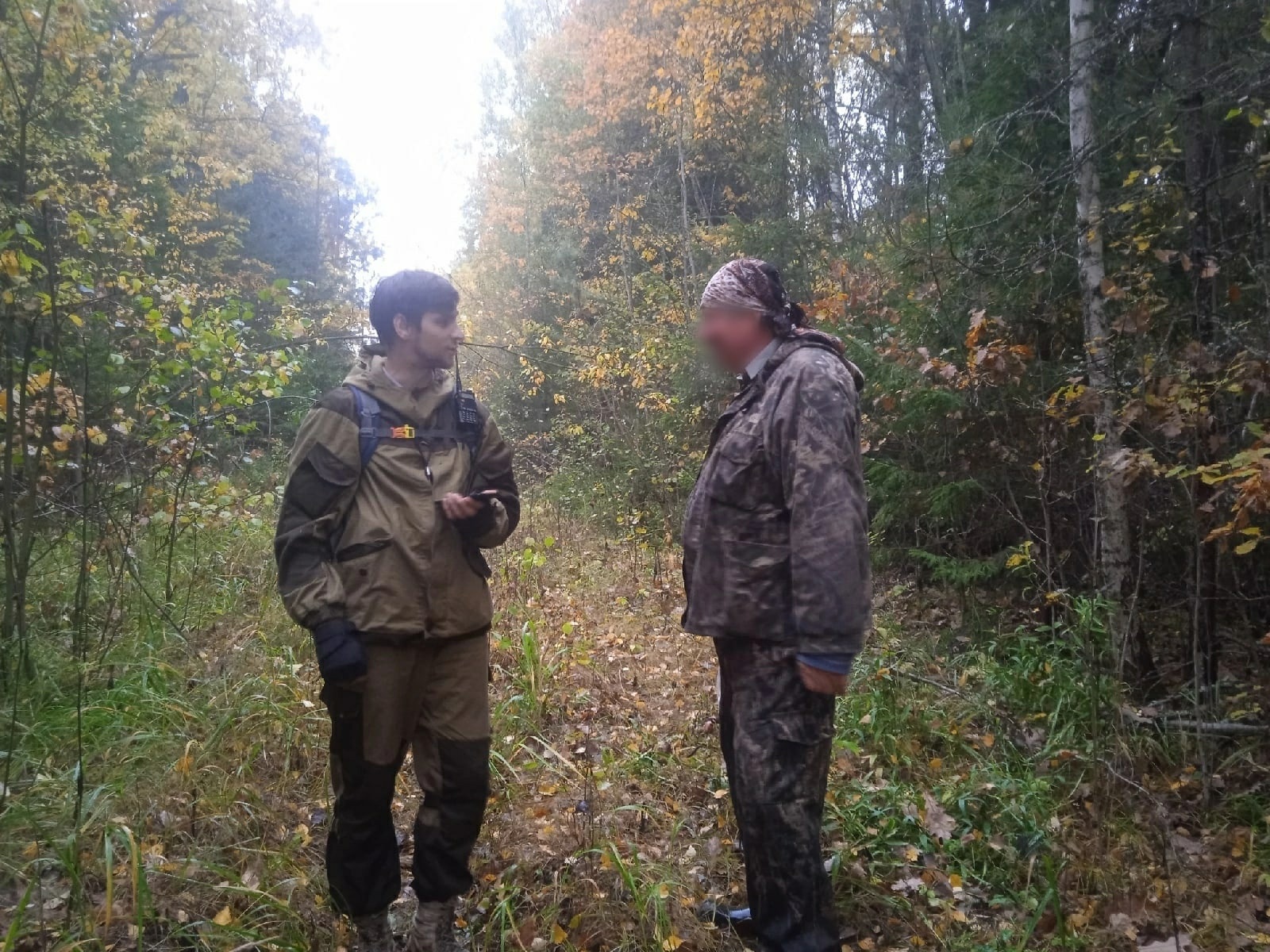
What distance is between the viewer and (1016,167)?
234 inches

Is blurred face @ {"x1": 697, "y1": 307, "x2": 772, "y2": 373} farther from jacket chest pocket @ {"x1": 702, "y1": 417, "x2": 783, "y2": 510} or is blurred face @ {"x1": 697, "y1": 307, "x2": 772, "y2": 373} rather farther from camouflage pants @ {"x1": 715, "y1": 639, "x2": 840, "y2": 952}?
camouflage pants @ {"x1": 715, "y1": 639, "x2": 840, "y2": 952}

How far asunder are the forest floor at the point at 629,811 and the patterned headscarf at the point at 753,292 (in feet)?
6.73

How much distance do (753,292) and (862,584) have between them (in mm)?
955

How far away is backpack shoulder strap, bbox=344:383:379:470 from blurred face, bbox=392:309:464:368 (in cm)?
20

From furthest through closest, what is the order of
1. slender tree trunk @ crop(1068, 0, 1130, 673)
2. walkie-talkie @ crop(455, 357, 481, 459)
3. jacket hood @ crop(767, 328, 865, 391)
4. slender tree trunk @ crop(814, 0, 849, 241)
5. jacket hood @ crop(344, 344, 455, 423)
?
1. slender tree trunk @ crop(814, 0, 849, 241)
2. slender tree trunk @ crop(1068, 0, 1130, 673)
3. walkie-talkie @ crop(455, 357, 481, 459)
4. jacket hood @ crop(344, 344, 455, 423)
5. jacket hood @ crop(767, 328, 865, 391)

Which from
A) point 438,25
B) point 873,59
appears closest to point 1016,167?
point 873,59

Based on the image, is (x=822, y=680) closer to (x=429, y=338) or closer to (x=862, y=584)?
(x=862, y=584)

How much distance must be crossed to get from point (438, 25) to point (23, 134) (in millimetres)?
28568

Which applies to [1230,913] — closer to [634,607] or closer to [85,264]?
[634,607]

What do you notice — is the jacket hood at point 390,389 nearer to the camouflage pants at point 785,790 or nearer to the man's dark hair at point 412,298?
the man's dark hair at point 412,298

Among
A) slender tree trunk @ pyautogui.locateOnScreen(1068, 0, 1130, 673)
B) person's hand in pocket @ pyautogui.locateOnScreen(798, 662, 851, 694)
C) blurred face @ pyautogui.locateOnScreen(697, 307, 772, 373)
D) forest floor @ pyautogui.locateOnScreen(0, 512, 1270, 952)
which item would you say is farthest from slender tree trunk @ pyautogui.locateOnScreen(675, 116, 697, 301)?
person's hand in pocket @ pyautogui.locateOnScreen(798, 662, 851, 694)

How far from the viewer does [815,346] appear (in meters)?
2.43

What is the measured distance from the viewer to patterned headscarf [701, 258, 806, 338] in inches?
99.0

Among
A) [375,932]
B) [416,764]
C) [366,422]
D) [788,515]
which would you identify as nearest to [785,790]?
[788,515]
